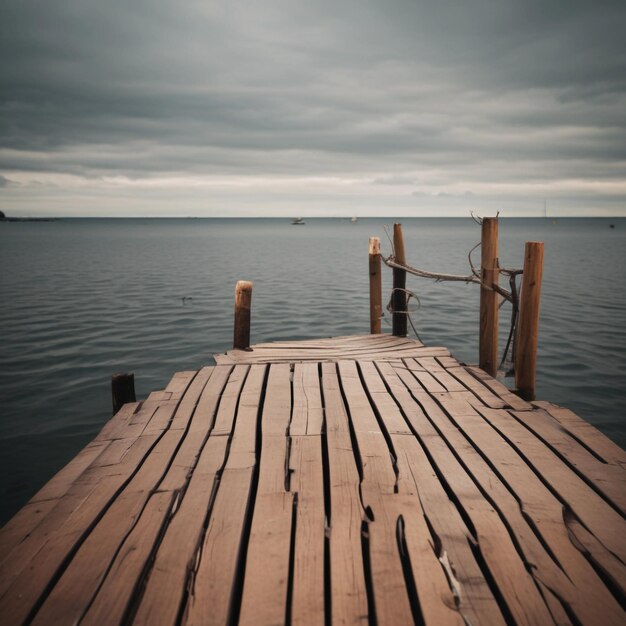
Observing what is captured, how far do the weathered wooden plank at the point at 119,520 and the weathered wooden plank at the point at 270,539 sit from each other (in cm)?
58

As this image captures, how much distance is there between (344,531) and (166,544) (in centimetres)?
100

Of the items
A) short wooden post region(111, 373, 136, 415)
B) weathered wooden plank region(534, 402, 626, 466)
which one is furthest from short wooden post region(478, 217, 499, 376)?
short wooden post region(111, 373, 136, 415)

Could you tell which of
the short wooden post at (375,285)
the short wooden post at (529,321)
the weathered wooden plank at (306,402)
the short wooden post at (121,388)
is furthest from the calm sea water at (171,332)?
the weathered wooden plank at (306,402)

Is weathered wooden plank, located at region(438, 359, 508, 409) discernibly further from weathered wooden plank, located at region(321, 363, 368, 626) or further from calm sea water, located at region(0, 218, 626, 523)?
calm sea water, located at region(0, 218, 626, 523)

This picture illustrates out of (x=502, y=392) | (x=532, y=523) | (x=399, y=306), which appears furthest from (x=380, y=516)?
(x=399, y=306)

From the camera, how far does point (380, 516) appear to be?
103 inches

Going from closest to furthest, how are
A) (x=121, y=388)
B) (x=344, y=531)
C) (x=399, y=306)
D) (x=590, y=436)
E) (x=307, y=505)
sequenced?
(x=344, y=531) → (x=307, y=505) → (x=590, y=436) → (x=121, y=388) → (x=399, y=306)

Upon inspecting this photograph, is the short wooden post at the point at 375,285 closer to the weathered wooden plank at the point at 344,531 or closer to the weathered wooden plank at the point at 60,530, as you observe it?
the weathered wooden plank at the point at 344,531

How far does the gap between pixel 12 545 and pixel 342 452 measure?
2181 mm

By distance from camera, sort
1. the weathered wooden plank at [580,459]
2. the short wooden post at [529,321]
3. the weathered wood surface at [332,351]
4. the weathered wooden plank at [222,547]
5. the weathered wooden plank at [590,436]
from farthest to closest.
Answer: the weathered wood surface at [332,351] → the short wooden post at [529,321] → the weathered wooden plank at [590,436] → the weathered wooden plank at [580,459] → the weathered wooden plank at [222,547]

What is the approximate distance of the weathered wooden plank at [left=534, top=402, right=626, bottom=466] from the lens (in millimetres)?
3396

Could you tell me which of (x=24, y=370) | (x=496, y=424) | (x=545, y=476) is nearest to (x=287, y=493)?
(x=545, y=476)

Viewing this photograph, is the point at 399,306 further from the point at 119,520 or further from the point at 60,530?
the point at 60,530

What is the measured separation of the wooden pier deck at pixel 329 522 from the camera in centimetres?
202
